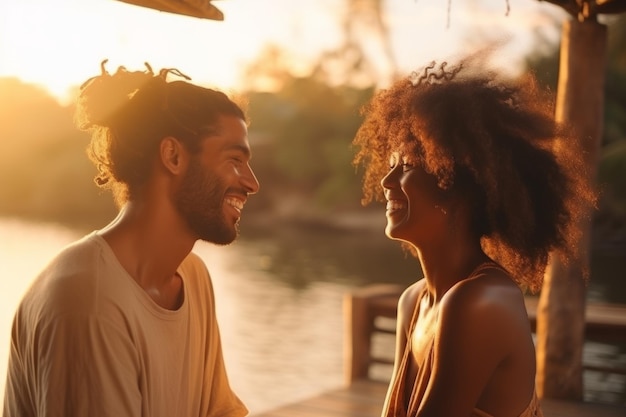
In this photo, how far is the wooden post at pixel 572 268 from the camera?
5656 millimetres

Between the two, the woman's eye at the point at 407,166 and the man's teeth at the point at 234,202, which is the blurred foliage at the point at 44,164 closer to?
the man's teeth at the point at 234,202

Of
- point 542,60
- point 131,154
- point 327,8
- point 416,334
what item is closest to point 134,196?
point 131,154

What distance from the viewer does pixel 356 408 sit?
19.1 feet

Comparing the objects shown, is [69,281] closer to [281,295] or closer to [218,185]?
[218,185]

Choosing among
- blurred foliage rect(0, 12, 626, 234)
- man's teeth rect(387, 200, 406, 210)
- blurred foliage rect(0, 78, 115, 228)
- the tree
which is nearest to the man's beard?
man's teeth rect(387, 200, 406, 210)

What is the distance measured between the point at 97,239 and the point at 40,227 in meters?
38.3

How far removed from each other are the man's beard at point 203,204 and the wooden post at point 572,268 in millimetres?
3292

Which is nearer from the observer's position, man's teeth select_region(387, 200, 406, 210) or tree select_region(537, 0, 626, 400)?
man's teeth select_region(387, 200, 406, 210)

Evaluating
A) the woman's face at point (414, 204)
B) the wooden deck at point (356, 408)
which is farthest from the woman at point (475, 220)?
the wooden deck at point (356, 408)

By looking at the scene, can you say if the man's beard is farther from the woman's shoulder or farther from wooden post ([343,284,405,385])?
wooden post ([343,284,405,385])

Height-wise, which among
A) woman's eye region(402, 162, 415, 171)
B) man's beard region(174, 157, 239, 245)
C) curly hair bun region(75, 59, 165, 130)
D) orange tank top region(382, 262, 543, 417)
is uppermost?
curly hair bun region(75, 59, 165, 130)

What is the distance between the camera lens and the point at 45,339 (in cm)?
230

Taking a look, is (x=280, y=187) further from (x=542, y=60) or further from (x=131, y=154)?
(x=131, y=154)

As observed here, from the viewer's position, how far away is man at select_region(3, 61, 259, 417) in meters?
2.31
